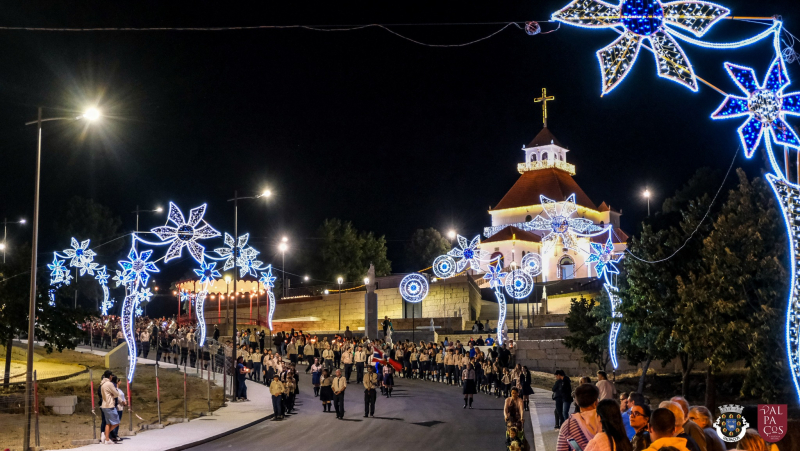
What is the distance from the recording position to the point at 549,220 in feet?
187

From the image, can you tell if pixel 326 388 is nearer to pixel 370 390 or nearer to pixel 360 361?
pixel 370 390

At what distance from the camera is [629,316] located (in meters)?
24.0

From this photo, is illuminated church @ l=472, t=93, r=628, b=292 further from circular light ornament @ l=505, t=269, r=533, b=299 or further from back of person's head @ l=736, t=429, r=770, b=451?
back of person's head @ l=736, t=429, r=770, b=451

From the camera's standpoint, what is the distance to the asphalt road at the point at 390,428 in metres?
16.3

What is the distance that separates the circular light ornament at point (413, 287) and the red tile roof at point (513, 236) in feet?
77.6

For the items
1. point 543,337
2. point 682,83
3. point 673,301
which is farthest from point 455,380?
point 682,83

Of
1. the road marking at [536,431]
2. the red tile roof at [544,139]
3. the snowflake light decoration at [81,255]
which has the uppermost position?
the red tile roof at [544,139]

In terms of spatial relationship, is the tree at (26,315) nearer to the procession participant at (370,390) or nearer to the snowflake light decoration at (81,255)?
the procession participant at (370,390)

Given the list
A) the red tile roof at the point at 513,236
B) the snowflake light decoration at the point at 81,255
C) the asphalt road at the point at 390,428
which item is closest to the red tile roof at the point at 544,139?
the red tile roof at the point at 513,236

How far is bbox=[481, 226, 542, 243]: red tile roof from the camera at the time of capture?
6688 centimetres

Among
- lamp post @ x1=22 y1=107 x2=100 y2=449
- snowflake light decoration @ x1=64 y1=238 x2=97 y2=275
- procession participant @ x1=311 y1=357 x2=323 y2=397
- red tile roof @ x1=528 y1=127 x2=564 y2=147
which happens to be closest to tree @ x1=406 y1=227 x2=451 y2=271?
red tile roof @ x1=528 y1=127 x2=564 y2=147

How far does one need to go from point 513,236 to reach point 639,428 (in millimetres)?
60407

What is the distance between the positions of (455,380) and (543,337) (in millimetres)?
7952

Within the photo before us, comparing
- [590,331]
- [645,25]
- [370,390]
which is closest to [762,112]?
[645,25]
